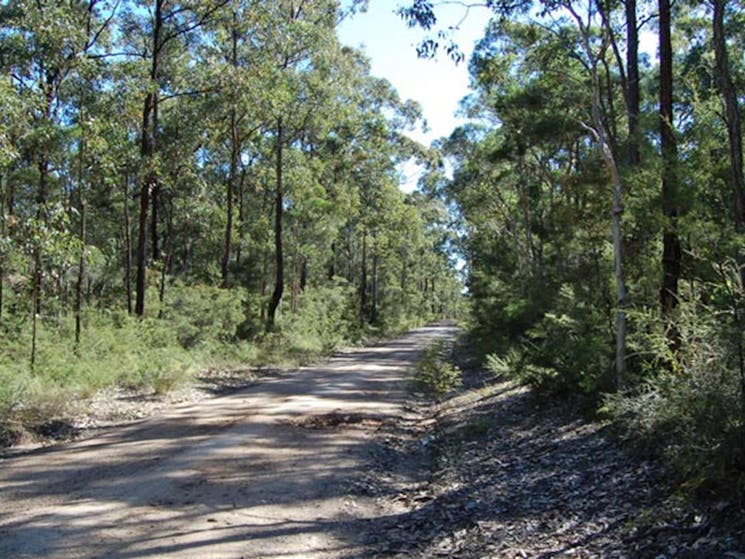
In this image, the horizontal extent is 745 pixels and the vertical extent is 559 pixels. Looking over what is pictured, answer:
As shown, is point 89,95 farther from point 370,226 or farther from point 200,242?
point 370,226

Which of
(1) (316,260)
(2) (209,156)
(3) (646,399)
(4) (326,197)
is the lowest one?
(3) (646,399)

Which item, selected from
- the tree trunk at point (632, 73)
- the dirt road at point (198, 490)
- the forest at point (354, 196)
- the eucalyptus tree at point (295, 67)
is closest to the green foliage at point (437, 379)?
the forest at point (354, 196)

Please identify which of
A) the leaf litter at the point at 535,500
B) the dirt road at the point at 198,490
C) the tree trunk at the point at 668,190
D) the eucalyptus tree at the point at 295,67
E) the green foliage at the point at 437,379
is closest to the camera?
the leaf litter at the point at 535,500

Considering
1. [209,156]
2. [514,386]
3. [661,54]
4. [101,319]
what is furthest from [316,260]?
[661,54]

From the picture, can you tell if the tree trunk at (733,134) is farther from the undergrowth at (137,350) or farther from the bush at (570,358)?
the undergrowth at (137,350)

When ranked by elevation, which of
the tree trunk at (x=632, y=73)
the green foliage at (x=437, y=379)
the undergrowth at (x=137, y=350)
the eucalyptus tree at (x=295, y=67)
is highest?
the eucalyptus tree at (x=295, y=67)

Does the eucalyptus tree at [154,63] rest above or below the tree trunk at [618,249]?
above

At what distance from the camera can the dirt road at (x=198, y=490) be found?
552 cm

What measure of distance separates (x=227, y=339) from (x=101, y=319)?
6.10m

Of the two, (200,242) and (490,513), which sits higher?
(200,242)

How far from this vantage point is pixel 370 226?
4984 cm

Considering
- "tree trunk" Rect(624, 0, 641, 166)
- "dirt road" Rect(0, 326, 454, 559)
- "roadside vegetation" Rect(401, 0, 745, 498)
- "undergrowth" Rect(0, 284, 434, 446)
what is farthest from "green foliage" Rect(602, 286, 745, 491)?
"undergrowth" Rect(0, 284, 434, 446)

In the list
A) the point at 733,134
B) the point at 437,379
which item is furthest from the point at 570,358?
the point at 437,379

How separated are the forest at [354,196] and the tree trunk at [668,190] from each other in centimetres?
4
